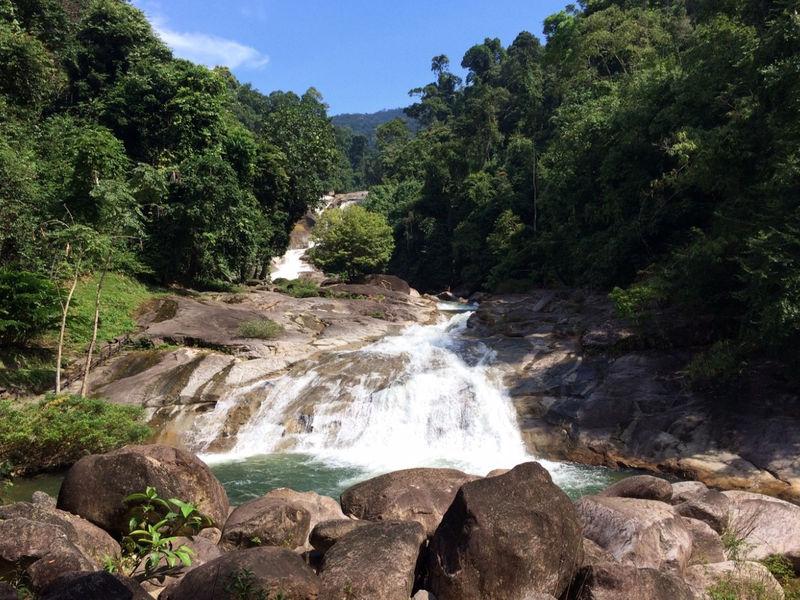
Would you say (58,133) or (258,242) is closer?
(58,133)

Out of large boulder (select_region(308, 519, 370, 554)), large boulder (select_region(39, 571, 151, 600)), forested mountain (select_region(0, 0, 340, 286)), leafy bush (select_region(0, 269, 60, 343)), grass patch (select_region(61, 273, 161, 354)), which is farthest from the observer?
forested mountain (select_region(0, 0, 340, 286))

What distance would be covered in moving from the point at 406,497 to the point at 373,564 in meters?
2.47

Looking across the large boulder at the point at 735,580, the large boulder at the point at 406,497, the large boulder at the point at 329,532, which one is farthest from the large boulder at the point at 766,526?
the large boulder at the point at 329,532

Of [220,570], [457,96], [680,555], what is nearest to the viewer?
[220,570]

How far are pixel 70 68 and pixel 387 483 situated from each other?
3328 centimetres

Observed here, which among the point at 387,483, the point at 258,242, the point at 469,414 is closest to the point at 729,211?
the point at 469,414

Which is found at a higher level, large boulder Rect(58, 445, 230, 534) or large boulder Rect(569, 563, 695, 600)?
large boulder Rect(58, 445, 230, 534)

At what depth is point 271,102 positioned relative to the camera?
10119 cm

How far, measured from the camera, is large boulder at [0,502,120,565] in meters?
6.56

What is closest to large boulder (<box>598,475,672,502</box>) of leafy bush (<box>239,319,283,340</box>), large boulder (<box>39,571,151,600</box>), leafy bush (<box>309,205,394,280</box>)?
large boulder (<box>39,571,151,600</box>)

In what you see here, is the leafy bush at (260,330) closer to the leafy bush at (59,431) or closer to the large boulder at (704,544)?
the leafy bush at (59,431)

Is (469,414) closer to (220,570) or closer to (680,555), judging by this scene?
(680,555)

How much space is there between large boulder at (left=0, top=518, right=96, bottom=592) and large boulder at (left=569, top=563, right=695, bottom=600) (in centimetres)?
523

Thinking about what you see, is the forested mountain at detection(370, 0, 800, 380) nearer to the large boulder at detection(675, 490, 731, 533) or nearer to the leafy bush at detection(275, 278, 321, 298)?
the large boulder at detection(675, 490, 731, 533)
